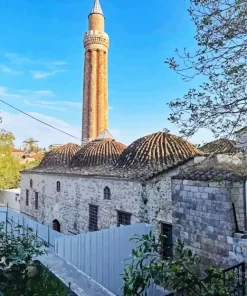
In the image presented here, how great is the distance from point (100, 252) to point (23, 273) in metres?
4.53

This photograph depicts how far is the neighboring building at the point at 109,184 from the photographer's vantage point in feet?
34.2

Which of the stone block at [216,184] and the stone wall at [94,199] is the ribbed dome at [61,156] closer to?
the stone wall at [94,199]

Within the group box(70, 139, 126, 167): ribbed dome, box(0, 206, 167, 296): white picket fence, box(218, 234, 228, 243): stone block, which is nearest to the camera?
box(218, 234, 228, 243): stone block

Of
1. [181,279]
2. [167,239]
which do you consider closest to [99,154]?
[167,239]

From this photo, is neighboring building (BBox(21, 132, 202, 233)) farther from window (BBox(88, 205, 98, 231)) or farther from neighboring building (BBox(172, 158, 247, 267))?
neighboring building (BBox(172, 158, 247, 267))

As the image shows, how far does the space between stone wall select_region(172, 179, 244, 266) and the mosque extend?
119 cm

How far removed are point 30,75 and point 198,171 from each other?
16.2 metres

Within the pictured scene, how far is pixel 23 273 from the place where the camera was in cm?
350

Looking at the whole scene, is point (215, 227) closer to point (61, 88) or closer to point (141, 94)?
point (141, 94)

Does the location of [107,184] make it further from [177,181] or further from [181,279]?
[181,279]

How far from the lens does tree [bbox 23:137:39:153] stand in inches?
2429

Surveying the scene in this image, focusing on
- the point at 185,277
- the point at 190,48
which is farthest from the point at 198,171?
the point at 185,277

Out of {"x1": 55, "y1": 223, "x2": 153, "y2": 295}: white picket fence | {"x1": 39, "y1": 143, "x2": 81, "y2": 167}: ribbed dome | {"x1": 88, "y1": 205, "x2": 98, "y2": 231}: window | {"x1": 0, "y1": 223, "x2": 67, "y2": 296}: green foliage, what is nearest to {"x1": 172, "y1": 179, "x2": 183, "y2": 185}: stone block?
{"x1": 55, "y1": 223, "x2": 153, "y2": 295}: white picket fence

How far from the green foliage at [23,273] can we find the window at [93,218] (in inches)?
389
